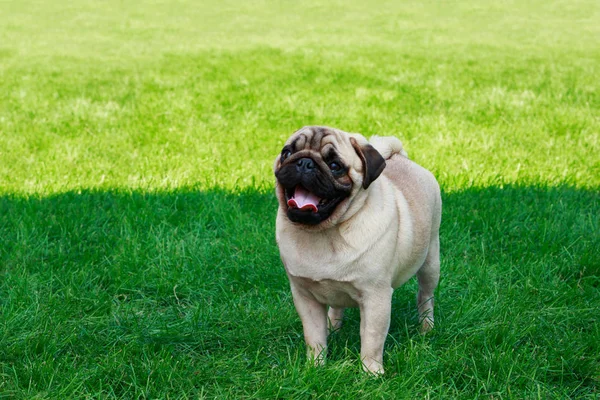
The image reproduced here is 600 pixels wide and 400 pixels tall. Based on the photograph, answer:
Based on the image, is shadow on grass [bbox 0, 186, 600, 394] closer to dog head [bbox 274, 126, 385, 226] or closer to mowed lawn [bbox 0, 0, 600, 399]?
mowed lawn [bbox 0, 0, 600, 399]

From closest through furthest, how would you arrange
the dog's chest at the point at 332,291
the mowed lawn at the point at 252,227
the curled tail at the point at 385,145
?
the dog's chest at the point at 332,291, the mowed lawn at the point at 252,227, the curled tail at the point at 385,145

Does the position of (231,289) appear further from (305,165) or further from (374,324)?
(305,165)

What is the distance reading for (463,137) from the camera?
6637mm

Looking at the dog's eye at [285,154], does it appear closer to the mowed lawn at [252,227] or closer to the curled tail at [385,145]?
the curled tail at [385,145]

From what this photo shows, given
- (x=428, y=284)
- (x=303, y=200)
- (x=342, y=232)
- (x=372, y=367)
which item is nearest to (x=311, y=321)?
(x=372, y=367)

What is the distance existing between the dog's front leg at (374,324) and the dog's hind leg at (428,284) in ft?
1.64

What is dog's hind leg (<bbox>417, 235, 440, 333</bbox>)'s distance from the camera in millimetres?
3391

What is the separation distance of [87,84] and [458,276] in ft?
23.3

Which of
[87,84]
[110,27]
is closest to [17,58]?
[87,84]

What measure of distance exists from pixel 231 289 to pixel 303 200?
1.25 meters

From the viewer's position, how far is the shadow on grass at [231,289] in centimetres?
310

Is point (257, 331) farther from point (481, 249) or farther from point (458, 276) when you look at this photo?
point (481, 249)

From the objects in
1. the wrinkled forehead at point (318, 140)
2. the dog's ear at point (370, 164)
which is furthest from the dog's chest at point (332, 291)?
the wrinkled forehead at point (318, 140)

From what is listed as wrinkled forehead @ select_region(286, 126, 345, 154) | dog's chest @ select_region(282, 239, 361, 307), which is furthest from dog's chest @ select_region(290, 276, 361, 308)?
wrinkled forehead @ select_region(286, 126, 345, 154)
